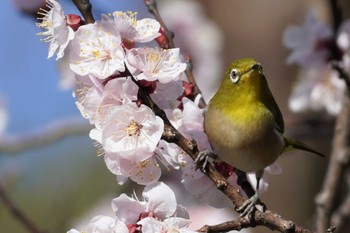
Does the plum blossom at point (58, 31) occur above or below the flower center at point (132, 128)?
above

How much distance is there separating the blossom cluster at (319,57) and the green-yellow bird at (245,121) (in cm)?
109

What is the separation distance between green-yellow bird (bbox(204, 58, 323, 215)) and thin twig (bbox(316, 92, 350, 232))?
63 cm

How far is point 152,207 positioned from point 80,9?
0.39 m

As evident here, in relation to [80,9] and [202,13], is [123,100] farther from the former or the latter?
[202,13]

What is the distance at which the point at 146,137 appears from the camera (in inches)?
54.0

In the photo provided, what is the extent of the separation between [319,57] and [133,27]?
1.46 meters

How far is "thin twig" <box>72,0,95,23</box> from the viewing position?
1340mm

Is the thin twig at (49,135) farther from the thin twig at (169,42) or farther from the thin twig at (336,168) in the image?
the thin twig at (169,42)

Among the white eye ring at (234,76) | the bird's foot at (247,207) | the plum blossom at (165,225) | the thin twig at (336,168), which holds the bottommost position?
the thin twig at (336,168)

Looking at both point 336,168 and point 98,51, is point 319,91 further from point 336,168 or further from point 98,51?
point 98,51

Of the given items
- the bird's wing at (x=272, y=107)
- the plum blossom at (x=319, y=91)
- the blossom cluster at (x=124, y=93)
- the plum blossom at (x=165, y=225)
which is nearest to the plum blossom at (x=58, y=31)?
the blossom cluster at (x=124, y=93)

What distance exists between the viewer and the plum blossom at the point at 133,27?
→ 1403mm

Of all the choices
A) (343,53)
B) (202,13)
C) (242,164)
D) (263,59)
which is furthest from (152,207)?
(202,13)

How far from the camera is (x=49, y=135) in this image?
9.34 feet
